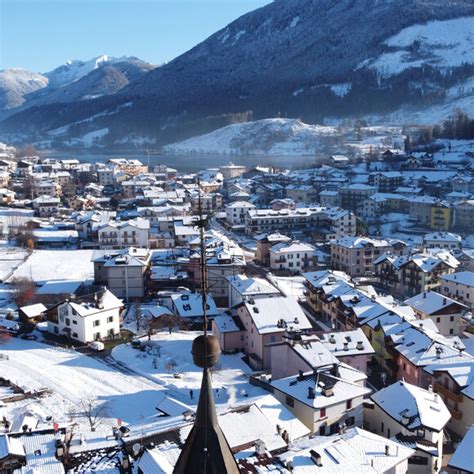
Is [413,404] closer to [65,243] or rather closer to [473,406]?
[473,406]

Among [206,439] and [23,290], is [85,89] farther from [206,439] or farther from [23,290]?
[206,439]

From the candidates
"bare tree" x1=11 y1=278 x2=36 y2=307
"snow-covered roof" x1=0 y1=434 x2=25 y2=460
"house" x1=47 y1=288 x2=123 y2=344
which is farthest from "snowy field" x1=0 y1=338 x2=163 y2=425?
"bare tree" x1=11 y1=278 x2=36 y2=307

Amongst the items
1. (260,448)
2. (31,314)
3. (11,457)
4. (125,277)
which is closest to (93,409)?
(11,457)

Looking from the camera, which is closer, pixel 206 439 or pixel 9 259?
pixel 206 439

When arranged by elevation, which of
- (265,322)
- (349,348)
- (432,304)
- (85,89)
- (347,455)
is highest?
(85,89)

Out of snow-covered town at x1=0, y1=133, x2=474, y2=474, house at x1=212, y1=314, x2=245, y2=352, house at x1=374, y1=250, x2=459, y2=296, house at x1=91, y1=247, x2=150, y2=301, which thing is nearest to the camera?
snow-covered town at x1=0, y1=133, x2=474, y2=474

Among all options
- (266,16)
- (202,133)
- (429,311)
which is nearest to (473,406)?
(429,311)

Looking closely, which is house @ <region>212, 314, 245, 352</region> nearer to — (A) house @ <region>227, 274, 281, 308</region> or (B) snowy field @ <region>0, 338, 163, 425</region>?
(A) house @ <region>227, 274, 281, 308</region>
